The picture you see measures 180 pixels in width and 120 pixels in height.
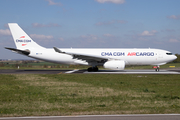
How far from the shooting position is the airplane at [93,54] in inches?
1259

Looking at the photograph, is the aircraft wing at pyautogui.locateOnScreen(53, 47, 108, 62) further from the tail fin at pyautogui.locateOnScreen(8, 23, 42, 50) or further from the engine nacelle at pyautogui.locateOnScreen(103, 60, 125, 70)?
the tail fin at pyautogui.locateOnScreen(8, 23, 42, 50)

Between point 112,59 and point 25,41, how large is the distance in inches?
600

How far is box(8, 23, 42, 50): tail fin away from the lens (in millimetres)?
33688

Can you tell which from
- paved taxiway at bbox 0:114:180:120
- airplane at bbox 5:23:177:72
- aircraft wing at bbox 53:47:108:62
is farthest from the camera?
airplane at bbox 5:23:177:72

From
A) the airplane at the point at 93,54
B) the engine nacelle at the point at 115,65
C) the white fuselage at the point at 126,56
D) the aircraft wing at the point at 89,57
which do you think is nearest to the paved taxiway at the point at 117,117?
the engine nacelle at the point at 115,65

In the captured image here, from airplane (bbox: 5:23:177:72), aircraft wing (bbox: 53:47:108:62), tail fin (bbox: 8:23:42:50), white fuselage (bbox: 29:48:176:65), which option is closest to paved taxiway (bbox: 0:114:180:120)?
aircraft wing (bbox: 53:47:108:62)

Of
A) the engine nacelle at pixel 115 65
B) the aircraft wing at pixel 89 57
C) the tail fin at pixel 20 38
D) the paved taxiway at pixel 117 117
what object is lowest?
the paved taxiway at pixel 117 117

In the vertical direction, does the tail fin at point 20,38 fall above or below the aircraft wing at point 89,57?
above

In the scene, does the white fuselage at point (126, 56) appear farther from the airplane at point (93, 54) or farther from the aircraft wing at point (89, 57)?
the aircraft wing at point (89, 57)

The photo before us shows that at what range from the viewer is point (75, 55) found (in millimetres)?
30141

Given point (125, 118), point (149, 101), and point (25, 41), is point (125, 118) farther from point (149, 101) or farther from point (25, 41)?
point (25, 41)

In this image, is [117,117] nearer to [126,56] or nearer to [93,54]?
[126,56]

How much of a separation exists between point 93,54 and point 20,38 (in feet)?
42.2

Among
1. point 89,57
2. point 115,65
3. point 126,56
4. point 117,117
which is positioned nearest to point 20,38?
point 89,57
